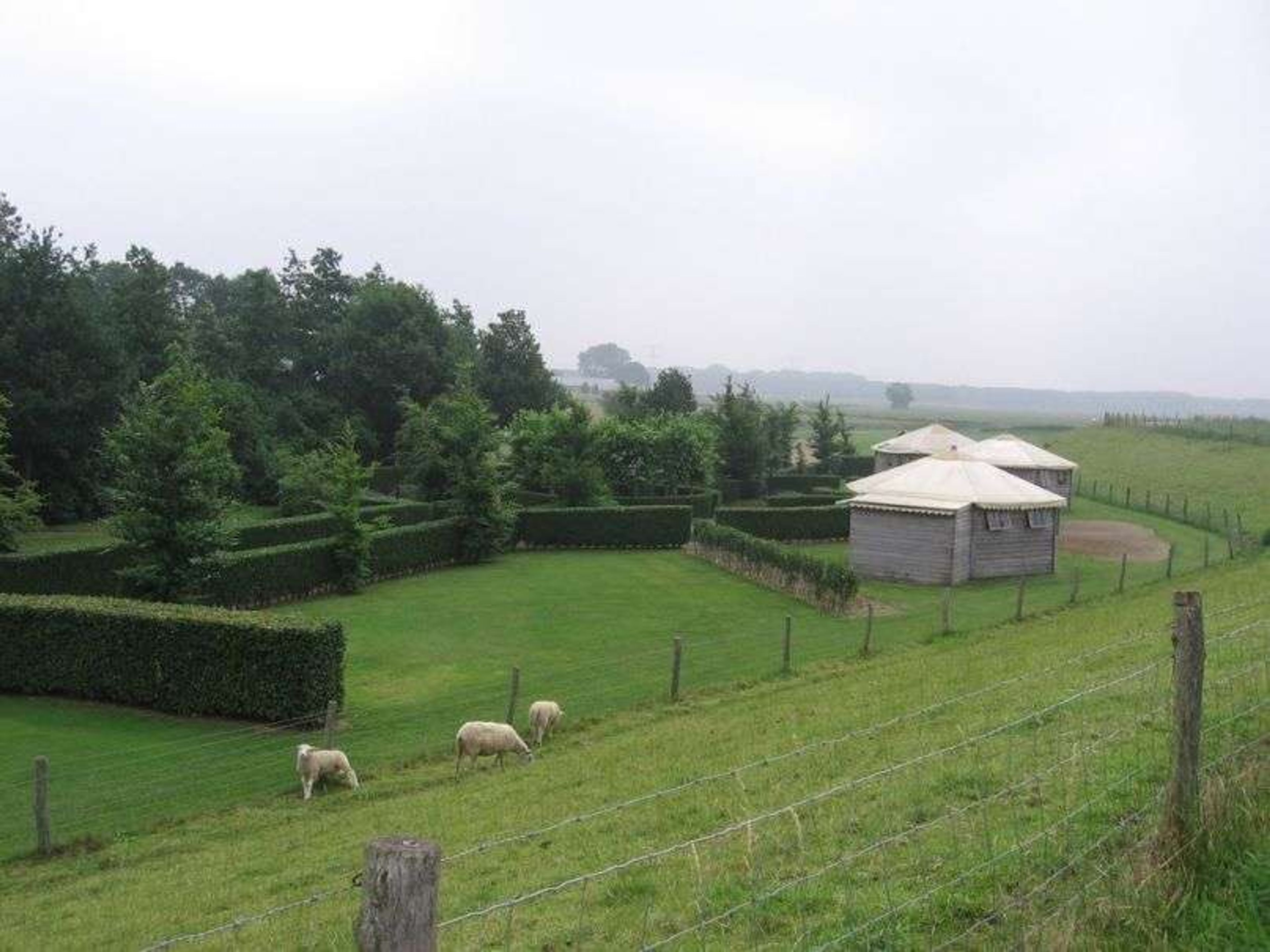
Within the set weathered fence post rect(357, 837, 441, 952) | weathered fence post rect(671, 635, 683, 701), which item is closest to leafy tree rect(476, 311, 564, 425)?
weathered fence post rect(671, 635, 683, 701)

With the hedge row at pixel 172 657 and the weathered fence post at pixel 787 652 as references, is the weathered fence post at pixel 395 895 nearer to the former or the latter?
the hedge row at pixel 172 657

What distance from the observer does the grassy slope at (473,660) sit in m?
15.1

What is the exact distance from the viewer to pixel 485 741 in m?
15.1

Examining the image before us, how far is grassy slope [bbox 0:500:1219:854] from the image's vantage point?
15.1 m

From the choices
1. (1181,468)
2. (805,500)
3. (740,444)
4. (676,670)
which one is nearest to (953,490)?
(805,500)

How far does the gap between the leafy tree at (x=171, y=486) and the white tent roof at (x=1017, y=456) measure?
36025mm

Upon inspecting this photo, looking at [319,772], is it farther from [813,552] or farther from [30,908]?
[813,552]

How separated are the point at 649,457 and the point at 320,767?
37.0 metres

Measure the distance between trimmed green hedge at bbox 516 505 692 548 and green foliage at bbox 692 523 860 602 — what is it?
9.05ft

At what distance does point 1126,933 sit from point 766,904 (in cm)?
199

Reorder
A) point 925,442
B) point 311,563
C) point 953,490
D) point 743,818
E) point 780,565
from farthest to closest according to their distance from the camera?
point 925,442, point 953,490, point 780,565, point 311,563, point 743,818

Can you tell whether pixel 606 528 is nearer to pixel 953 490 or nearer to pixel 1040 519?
pixel 953 490

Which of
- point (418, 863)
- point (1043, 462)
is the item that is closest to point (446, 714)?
point (418, 863)

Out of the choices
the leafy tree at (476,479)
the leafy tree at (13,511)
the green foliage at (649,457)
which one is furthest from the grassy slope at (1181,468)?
the leafy tree at (13,511)
